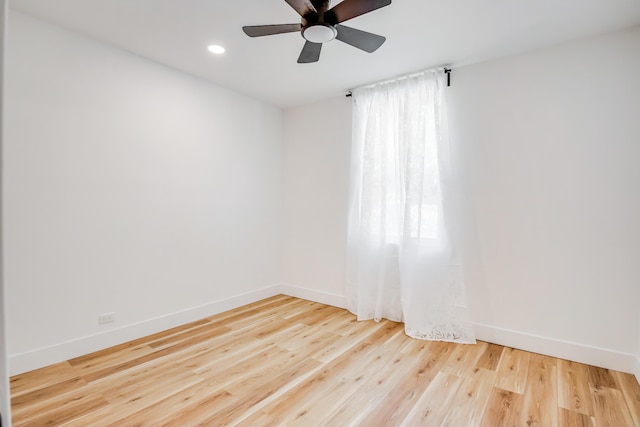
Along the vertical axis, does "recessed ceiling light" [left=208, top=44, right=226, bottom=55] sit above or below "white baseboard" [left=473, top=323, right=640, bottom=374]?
above

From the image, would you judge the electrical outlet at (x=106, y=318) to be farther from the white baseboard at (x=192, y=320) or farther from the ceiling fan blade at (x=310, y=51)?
the ceiling fan blade at (x=310, y=51)

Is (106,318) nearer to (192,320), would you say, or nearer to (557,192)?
(192,320)

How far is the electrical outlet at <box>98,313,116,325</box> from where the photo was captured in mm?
2652

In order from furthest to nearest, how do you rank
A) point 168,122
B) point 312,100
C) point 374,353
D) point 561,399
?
point 312,100
point 168,122
point 374,353
point 561,399

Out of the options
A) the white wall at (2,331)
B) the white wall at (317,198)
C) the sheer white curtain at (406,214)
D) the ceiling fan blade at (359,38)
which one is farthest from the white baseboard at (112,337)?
the ceiling fan blade at (359,38)

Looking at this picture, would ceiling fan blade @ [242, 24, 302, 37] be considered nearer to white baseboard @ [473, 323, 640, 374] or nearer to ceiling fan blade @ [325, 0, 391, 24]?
ceiling fan blade @ [325, 0, 391, 24]

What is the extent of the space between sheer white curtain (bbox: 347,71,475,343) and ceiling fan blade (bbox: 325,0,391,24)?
150 centimetres

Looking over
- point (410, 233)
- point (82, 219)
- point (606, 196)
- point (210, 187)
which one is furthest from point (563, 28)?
point (82, 219)

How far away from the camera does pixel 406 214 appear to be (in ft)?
10.3

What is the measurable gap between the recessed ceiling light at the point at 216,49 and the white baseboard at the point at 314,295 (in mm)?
2869

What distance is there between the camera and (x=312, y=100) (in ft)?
13.1

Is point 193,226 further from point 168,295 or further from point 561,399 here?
point 561,399

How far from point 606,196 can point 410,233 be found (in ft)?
4.97

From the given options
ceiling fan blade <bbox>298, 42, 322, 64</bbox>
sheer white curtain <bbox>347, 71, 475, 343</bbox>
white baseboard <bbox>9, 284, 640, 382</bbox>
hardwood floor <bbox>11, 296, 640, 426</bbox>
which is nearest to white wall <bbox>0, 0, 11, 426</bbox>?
hardwood floor <bbox>11, 296, 640, 426</bbox>
